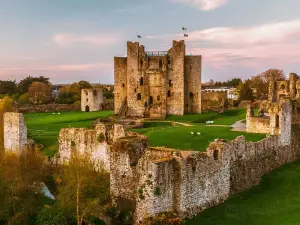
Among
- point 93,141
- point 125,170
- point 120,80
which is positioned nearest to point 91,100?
point 120,80

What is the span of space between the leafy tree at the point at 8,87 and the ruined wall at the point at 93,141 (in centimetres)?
9206

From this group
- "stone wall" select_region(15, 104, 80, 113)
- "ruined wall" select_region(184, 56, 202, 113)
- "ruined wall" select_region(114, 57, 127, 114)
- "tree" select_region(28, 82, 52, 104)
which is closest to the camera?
"ruined wall" select_region(184, 56, 202, 113)

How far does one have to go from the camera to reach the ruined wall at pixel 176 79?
191ft

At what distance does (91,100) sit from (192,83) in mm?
24948

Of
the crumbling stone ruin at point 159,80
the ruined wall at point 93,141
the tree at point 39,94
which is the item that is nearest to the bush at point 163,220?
the ruined wall at point 93,141

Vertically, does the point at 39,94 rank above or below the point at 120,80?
below

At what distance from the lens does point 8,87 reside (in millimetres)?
118125

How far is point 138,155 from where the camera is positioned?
2086 centimetres

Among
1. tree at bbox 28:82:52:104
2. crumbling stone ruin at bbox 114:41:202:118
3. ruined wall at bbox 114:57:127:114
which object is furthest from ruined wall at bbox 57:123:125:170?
tree at bbox 28:82:52:104

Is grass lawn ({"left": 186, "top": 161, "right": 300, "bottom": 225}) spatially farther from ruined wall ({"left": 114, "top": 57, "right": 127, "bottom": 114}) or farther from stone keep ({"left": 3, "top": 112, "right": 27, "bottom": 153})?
ruined wall ({"left": 114, "top": 57, "right": 127, "bottom": 114})

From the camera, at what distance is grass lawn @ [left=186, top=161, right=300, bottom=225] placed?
2017cm

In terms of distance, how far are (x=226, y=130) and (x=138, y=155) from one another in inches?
778

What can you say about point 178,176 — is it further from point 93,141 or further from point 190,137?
point 190,137

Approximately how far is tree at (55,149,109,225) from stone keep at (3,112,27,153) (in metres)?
10.1
